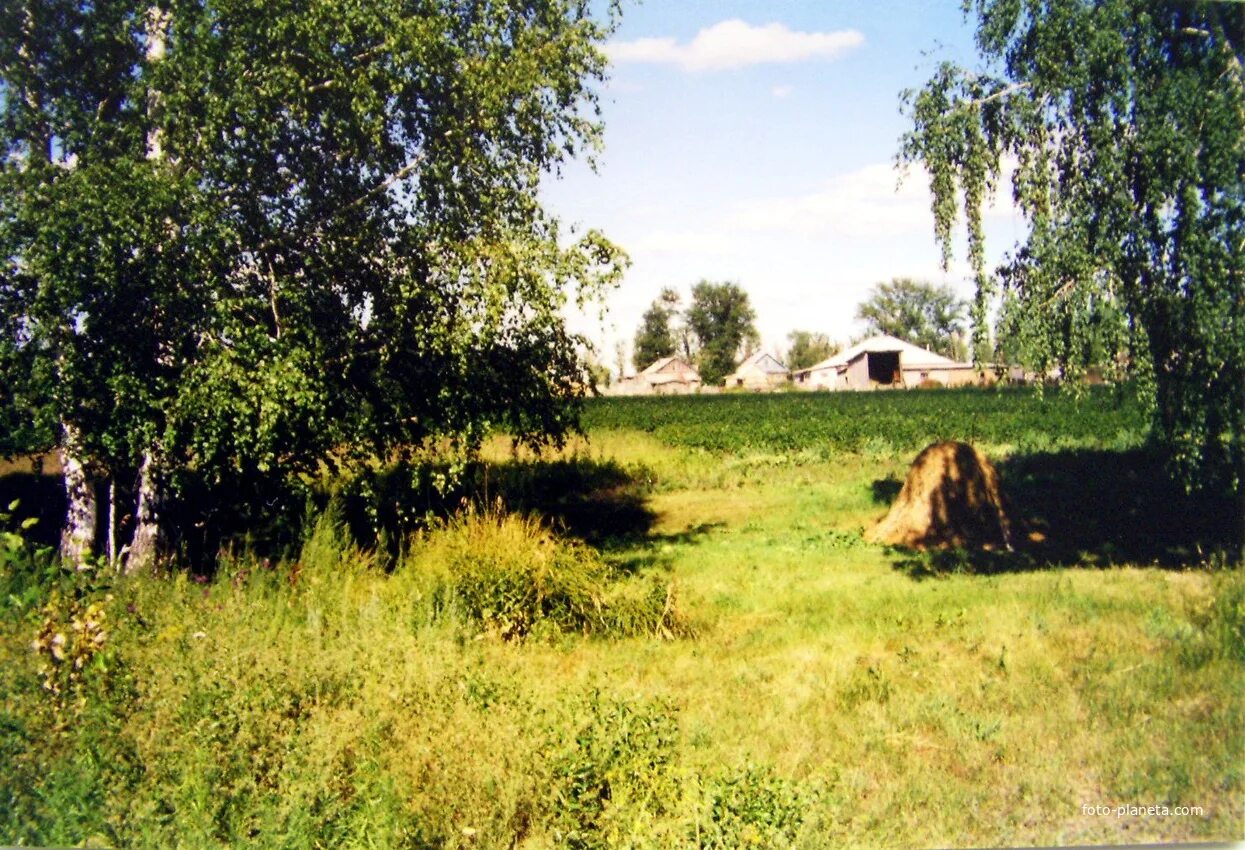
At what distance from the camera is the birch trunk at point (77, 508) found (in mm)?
8039

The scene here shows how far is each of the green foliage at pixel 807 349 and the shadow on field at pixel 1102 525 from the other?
44613 millimetres

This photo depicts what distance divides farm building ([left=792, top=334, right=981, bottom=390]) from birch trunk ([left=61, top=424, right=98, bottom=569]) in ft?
129

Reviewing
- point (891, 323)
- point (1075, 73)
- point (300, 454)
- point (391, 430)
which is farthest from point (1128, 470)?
point (891, 323)

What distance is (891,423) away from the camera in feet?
78.2

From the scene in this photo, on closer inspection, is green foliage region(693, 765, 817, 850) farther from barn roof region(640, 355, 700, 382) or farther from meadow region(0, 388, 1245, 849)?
barn roof region(640, 355, 700, 382)

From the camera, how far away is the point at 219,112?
24.1ft

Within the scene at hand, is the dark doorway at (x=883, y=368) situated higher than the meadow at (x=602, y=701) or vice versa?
the dark doorway at (x=883, y=368)

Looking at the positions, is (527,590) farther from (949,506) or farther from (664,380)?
(664,380)

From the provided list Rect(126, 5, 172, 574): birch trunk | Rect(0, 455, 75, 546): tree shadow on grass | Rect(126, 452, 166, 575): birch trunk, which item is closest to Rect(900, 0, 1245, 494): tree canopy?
Rect(126, 5, 172, 574): birch trunk

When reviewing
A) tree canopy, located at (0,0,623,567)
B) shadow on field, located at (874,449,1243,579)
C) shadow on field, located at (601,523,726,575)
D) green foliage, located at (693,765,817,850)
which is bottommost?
shadow on field, located at (601,523,726,575)

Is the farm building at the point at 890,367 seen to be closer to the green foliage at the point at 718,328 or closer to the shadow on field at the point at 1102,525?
the green foliage at the point at 718,328

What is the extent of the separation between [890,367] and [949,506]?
34108mm

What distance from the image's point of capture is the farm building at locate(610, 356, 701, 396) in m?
60.7

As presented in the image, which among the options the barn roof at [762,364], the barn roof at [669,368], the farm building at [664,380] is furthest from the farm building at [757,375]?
the barn roof at [669,368]
